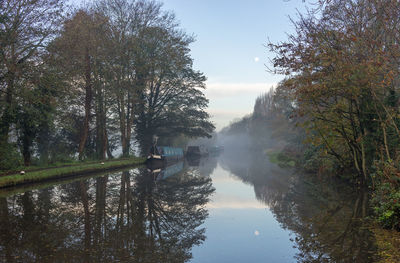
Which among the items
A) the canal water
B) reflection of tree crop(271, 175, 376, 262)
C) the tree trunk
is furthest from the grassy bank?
reflection of tree crop(271, 175, 376, 262)

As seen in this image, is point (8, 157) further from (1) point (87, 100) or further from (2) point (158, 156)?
(2) point (158, 156)

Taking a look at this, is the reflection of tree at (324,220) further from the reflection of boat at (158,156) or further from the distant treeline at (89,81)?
the reflection of boat at (158,156)

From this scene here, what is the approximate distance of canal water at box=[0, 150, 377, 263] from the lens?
19.8 ft

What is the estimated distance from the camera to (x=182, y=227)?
26.9 feet

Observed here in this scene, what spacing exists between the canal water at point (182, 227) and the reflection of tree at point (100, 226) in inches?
0.8

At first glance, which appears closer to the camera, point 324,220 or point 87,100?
point 324,220

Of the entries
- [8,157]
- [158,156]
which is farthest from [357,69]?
[158,156]

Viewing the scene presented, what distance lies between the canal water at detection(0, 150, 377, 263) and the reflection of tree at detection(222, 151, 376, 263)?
0.06ft

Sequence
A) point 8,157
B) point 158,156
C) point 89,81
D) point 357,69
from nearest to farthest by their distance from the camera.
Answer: point 357,69 → point 8,157 → point 89,81 → point 158,156

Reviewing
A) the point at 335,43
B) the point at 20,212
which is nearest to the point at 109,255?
the point at 20,212

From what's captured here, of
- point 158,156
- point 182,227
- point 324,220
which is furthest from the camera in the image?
point 158,156

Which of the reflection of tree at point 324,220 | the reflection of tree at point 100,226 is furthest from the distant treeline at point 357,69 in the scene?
the reflection of tree at point 100,226

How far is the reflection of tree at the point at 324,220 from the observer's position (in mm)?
6082

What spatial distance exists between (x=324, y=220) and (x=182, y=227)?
12.1 ft
